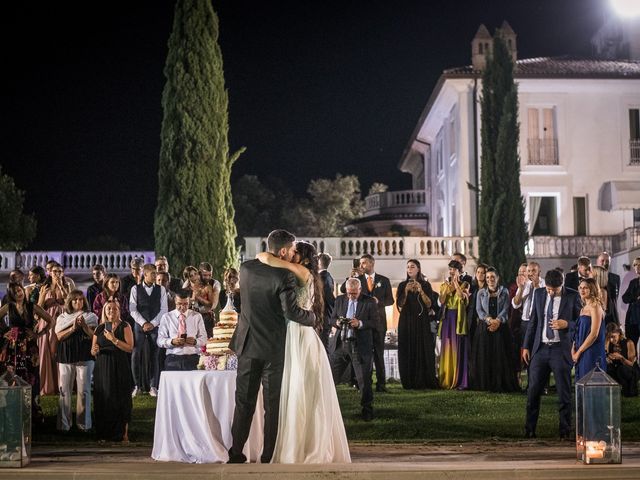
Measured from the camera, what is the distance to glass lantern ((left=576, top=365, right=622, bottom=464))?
361 inches

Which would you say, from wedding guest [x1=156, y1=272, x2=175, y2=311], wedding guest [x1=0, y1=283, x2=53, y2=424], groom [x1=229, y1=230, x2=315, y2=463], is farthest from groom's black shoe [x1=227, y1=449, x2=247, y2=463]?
wedding guest [x1=156, y1=272, x2=175, y2=311]

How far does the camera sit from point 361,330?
12.9m

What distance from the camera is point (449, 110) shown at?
1483 inches

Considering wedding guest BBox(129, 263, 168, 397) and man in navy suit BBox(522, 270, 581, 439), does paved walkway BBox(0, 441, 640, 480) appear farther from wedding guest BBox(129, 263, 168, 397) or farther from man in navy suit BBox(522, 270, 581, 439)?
wedding guest BBox(129, 263, 168, 397)

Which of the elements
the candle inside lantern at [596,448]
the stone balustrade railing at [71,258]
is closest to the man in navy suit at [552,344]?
the candle inside lantern at [596,448]

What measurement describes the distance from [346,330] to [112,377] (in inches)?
121

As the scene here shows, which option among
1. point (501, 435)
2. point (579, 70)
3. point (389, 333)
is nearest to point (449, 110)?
point (579, 70)

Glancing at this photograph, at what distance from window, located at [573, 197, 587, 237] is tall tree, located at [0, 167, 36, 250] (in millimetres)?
28549

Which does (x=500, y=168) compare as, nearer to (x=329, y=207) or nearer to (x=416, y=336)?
(x=416, y=336)

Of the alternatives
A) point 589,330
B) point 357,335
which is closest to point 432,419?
point 357,335

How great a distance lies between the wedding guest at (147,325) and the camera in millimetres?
15438

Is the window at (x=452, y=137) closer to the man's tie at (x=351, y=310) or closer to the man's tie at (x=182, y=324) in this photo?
the man's tie at (x=351, y=310)

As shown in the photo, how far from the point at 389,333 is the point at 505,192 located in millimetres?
11545

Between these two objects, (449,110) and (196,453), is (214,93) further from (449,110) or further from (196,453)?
(196,453)
